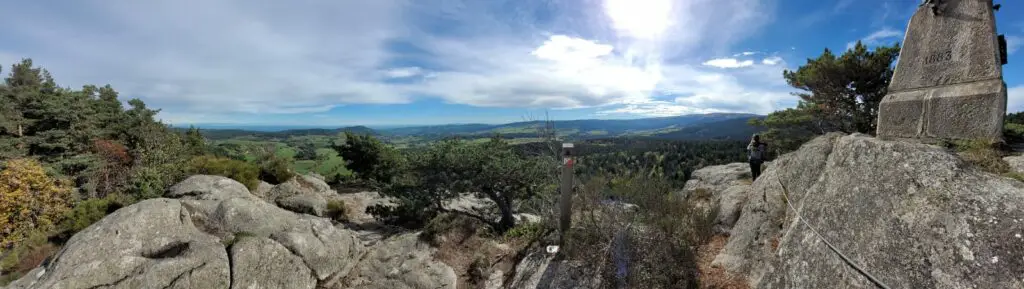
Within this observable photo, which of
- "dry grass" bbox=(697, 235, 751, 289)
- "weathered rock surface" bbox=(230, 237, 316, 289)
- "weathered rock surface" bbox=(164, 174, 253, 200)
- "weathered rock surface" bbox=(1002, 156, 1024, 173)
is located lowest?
"weathered rock surface" bbox=(230, 237, 316, 289)

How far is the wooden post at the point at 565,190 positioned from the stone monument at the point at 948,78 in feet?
16.9

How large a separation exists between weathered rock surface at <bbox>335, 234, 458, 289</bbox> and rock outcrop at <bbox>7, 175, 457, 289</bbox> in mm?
21

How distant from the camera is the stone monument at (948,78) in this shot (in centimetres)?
462

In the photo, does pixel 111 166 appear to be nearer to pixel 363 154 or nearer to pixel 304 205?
pixel 363 154

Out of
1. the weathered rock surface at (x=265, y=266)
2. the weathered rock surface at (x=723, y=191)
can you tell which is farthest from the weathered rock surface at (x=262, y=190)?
the weathered rock surface at (x=723, y=191)

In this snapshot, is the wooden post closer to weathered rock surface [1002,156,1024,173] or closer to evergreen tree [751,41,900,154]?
weathered rock surface [1002,156,1024,173]

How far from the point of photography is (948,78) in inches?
200

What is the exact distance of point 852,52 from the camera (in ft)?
45.2

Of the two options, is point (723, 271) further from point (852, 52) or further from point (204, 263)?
point (852, 52)

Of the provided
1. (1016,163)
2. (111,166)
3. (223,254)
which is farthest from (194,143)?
(1016,163)

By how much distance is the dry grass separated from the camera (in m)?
5.05

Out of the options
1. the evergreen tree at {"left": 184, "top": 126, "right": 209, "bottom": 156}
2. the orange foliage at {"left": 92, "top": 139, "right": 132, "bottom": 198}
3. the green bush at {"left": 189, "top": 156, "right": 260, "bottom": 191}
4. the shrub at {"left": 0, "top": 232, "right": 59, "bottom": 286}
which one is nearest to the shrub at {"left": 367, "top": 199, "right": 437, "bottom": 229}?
the green bush at {"left": 189, "top": 156, "right": 260, "bottom": 191}

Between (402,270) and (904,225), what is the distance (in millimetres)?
7812

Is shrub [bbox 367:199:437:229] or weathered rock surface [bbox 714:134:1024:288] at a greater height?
weathered rock surface [bbox 714:134:1024:288]
